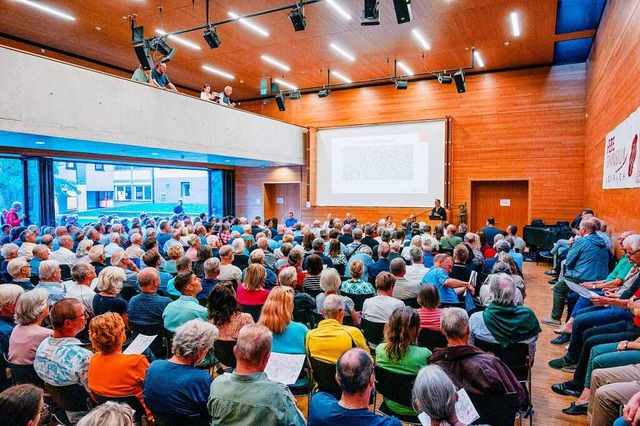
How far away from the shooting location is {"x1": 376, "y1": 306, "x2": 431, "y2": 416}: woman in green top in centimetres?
254

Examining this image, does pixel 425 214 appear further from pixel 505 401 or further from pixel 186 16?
pixel 505 401

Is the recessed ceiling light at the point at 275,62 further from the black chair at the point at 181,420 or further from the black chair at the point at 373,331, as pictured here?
the black chair at the point at 181,420

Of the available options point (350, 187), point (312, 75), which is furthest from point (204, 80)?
point (350, 187)

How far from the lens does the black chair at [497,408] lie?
220cm

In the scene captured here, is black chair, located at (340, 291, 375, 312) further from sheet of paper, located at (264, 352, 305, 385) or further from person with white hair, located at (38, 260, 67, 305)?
person with white hair, located at (38, 260, 67, 305)

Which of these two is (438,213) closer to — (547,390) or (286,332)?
(547,390)

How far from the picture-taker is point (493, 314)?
325 centimetres

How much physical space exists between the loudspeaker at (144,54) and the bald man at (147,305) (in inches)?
281

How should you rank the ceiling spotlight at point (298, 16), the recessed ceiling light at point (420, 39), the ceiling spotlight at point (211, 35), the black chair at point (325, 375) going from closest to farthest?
the black chair at point (325, 375), the ceiling spotlight at point (298, 16), the ceiling spotlight at point (211, 35), the recessed ceiling light at point (420, 39)

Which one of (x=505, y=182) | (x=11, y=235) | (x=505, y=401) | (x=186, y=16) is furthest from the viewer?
(x=505, y=182)

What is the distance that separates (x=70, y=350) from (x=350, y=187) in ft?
40.4

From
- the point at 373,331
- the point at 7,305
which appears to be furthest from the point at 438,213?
the point at 7,305

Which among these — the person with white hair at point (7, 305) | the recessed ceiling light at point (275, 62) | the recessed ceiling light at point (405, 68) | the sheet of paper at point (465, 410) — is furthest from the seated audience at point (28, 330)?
the recessed ceiling light at point (405, 68)

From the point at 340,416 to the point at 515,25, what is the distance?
10022 millimetres
